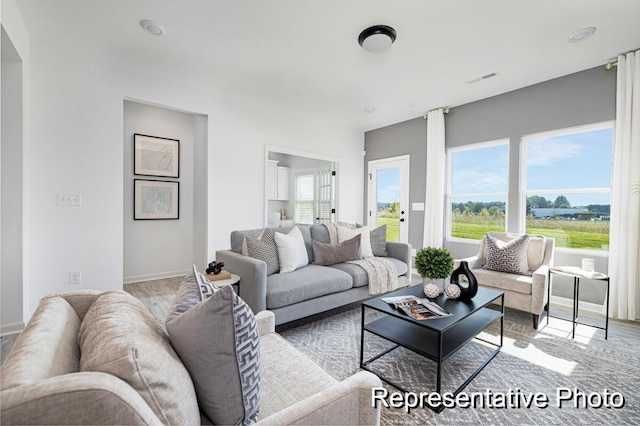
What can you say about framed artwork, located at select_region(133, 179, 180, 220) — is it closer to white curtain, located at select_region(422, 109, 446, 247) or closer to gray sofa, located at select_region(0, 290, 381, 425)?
gray sofa, located at select_region(0, 290, 381, 425)

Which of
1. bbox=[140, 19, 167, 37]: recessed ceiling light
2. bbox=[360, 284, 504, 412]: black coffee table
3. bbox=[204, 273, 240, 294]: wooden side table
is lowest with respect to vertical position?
bbox=[360, 284, 504, 412]: black coffee table

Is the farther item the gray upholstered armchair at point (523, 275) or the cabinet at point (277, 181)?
the cabinet at point (277, 181)

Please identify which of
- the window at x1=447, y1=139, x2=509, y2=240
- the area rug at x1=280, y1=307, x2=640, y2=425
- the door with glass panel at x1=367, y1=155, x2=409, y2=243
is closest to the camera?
the area rug at x1=280, y1=307, x2=640, y2=425

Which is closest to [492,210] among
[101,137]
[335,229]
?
[335,229]

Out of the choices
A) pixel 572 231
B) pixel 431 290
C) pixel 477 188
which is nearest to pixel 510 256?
pixel 572 231

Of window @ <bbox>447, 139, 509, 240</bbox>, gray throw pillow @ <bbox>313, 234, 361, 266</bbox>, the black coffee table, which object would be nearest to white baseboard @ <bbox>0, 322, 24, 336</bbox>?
gray throw pillow @ <bbox>313, 234, 361, 266</bbox>

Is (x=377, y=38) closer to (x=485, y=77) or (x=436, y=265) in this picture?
(x=485, y=77)

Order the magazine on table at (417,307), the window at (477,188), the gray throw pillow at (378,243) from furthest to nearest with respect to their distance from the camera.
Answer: the window at (477,188) → the gray throw pillow at (378,243) → the magazine on table at (417,307)

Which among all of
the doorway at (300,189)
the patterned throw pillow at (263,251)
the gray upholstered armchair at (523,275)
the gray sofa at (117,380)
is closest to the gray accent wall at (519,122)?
the gray upholstered armchair at (523,275)

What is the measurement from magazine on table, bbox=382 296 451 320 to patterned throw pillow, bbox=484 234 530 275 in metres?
1.54

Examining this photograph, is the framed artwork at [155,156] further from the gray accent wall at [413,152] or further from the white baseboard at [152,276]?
the gray accent wall at [413,152]

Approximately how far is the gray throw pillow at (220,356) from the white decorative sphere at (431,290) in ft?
5.50

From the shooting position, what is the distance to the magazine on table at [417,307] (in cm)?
184

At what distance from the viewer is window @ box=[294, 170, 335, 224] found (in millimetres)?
5792
